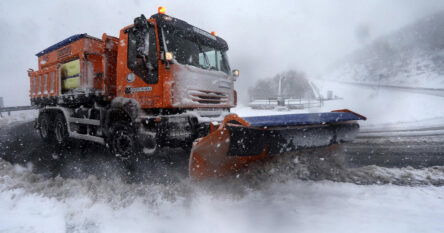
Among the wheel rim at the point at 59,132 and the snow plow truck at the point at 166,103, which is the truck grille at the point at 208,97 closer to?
the snow plow truck at the point at 166,103

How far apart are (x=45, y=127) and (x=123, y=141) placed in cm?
425

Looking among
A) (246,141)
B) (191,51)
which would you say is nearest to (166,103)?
(191,51)

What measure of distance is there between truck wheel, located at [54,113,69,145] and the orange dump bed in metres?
0.60

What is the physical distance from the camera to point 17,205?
9.81ft

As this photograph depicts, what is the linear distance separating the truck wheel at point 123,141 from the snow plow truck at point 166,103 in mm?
20

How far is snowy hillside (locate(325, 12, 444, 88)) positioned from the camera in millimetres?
34334

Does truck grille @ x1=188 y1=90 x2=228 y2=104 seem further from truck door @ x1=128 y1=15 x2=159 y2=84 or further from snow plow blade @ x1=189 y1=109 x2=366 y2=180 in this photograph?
snow plow blade @ x1=189 y1=109 x2=366 y2=180

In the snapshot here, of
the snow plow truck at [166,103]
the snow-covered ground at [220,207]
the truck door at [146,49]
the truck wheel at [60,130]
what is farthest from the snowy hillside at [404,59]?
the truck wheel at [60,130]

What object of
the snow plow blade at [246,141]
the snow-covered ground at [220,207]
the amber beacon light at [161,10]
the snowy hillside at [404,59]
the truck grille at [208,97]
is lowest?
the snow-covered ground at [220,207]

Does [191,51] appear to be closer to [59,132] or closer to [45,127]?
[59,132]

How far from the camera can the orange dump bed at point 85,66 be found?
547 centimetres

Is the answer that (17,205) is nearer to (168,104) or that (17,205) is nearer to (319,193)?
(168,104)

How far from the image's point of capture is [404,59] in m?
41.7

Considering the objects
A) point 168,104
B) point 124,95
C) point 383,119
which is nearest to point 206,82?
point 168,104
